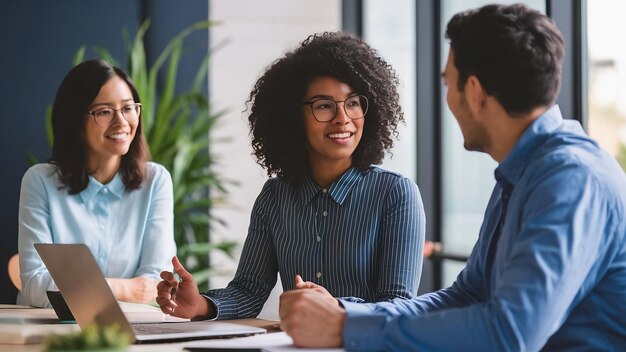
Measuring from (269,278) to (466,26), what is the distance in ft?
3.34

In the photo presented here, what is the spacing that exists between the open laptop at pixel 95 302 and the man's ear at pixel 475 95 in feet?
2.13

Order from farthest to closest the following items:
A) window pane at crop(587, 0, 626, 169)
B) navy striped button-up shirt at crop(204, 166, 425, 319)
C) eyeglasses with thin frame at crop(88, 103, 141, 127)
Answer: window pane at crop(587, 0, 626, 169), eyeglasses with thin frame at crop(88, 103, 141, 127), navy striped button-up shirt at crop(204, 166, 425, 319)

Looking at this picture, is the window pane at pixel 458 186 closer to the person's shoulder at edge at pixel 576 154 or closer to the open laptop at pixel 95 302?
the open laptop at pixel 95 302

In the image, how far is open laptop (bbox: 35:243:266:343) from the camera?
1.64 m

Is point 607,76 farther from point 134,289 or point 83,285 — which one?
point 83,285

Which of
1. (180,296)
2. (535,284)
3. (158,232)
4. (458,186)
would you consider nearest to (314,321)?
(535,284)

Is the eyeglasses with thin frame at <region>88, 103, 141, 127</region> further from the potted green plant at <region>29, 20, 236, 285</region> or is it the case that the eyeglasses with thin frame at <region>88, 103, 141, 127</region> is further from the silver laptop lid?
the potted green plant at <region>29, 20, 236, 285</region>

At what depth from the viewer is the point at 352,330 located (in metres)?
1.46

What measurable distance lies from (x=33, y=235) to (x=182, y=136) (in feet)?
5.50

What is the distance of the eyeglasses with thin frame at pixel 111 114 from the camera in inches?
115

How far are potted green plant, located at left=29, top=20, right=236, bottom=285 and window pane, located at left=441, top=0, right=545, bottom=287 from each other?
3.59ft

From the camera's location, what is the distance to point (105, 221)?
2.90 metres

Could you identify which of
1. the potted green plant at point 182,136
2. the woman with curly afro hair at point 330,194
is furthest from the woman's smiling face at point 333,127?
the potted green plant at point 182,136

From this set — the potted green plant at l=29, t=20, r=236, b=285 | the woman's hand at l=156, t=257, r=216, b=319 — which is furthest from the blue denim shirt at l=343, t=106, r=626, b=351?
the potted green plant at l=29, t=20, r=236, b=285
